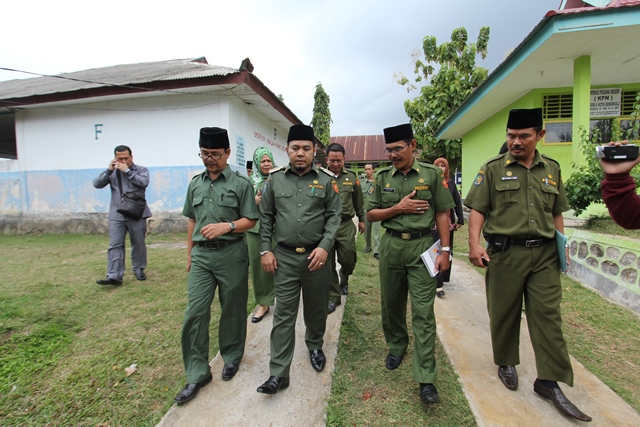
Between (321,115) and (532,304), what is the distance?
1052 inches

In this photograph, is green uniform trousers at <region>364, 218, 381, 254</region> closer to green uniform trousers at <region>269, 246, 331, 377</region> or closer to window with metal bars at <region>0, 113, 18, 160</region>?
green uniform trousers at <region>269, 246, 331, 377</region>

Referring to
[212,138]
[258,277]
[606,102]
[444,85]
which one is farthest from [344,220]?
[444,85]

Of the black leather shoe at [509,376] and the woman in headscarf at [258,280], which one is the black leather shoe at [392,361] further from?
the woman in headscarf at [258,280]

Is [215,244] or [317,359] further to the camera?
[317,359]

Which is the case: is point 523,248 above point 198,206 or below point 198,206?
below

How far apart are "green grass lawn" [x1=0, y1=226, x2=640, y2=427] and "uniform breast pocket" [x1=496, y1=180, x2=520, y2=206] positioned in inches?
54.3

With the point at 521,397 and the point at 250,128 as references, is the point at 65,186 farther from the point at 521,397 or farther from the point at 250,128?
the point at 521,397

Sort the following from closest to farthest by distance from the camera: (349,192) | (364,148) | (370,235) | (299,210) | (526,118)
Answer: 1. (526,118)
2. (299,210)
3. (349,192)
4. (370,235)
5. (364,148)

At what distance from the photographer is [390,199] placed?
2.70 metres

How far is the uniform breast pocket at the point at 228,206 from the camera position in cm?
255

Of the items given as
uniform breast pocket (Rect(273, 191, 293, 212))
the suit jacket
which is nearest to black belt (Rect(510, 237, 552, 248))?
uniform breast pocket (Rect(273, 191, 293, 212))

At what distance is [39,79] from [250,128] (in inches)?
375

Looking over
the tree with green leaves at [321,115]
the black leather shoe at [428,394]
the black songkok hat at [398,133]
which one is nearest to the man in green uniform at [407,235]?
the black songkok hat at [398,133]

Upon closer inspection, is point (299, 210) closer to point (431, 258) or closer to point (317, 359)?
point (431, 258)
